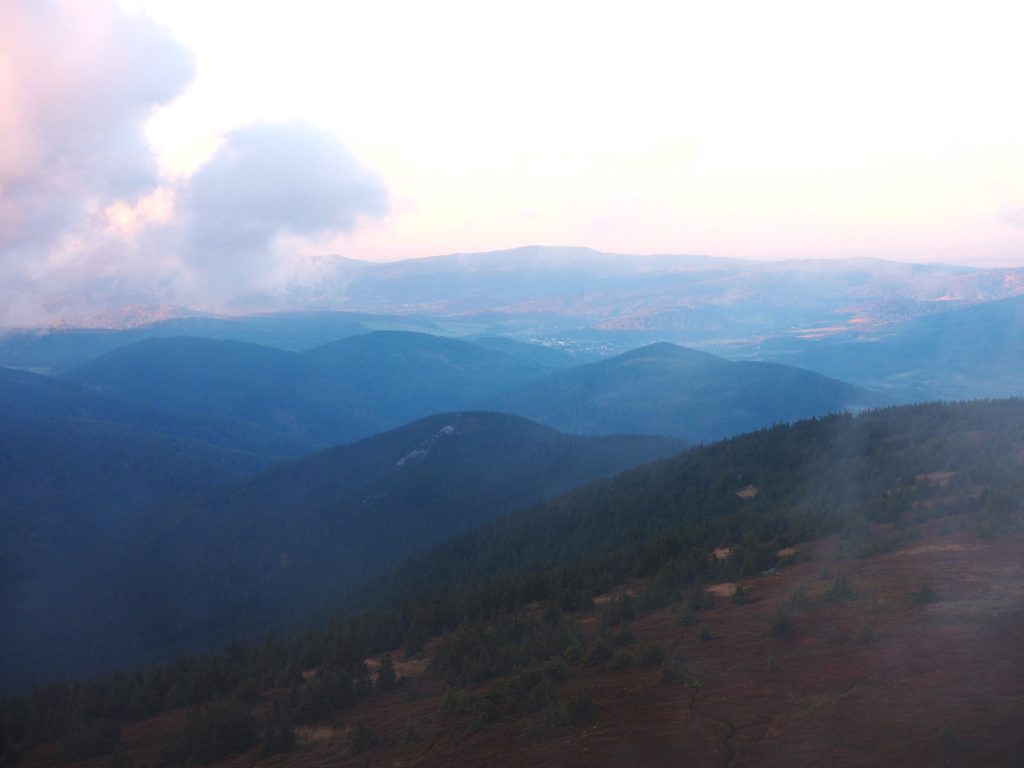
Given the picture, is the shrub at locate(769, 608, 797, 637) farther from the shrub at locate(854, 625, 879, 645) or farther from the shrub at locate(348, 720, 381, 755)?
the shrub at locate(348, 720, 381, 755)

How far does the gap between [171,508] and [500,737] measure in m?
172

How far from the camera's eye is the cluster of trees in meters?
36.5

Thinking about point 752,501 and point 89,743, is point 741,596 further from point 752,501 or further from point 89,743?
point 752,501

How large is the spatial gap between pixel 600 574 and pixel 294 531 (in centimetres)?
10382

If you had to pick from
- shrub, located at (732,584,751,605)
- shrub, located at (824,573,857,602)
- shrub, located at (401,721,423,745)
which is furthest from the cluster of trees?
shrub, located at (401,721,423,745)

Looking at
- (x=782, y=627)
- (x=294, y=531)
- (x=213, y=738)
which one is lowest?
(x=294, y=531)

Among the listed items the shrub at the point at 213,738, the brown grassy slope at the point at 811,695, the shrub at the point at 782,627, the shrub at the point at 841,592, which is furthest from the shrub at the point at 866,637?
the shrub at the point at 213,738

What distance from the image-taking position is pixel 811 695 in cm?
2545

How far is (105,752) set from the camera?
136ft

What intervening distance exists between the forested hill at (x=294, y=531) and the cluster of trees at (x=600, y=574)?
3896 cm

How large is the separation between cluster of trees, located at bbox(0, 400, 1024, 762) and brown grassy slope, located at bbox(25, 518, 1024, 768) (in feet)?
4.81

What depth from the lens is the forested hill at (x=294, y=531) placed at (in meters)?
118

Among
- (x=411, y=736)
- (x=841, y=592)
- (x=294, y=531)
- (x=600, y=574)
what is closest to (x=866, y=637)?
(x=841, y=592)

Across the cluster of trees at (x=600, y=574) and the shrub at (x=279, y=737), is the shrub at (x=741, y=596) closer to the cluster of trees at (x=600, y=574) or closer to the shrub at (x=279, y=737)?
the cluster of trees at (x=600, y=574)
